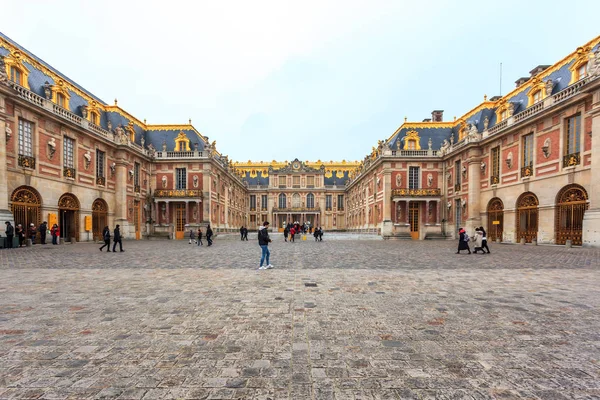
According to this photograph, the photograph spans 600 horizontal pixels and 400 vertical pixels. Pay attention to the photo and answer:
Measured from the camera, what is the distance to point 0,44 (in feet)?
58.6

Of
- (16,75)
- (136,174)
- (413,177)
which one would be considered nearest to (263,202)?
(136,174)

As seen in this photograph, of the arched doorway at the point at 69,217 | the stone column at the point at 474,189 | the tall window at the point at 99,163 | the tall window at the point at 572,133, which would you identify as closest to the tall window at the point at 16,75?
the tall window at the point at 99,163

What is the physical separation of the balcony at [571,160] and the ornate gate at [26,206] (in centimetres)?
3232

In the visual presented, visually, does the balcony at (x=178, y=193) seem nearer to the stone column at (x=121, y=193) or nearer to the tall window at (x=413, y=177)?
the stone column at (x=121, y=193)

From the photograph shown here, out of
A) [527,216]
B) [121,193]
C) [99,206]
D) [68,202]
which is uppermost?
[121,193]

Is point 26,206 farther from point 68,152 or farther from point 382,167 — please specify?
point 382,167

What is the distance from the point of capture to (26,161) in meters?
18.2

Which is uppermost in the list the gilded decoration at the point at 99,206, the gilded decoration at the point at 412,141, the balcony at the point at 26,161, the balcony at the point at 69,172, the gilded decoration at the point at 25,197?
the gilded decoration at the point at 412,141

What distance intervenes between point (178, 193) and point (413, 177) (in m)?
25.4

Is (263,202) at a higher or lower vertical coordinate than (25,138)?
lower

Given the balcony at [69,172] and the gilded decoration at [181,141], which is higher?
the gilded decoration at [181,141]

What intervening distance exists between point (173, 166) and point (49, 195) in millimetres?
14182

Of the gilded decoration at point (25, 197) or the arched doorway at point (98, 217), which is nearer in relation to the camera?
the gilded decoration at point (25, 197)

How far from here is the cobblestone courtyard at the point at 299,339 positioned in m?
2.67
